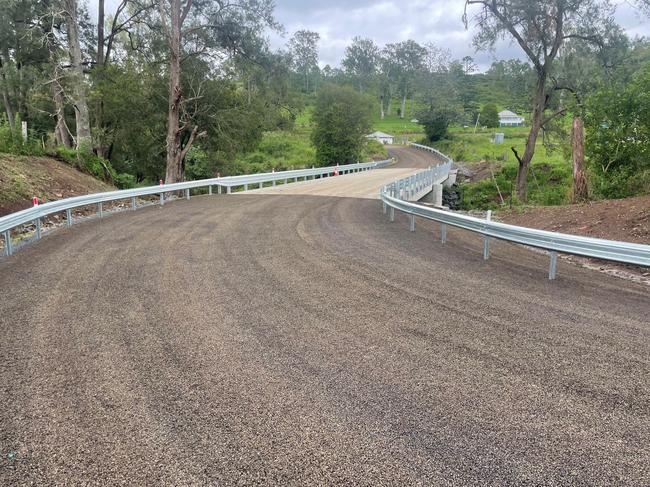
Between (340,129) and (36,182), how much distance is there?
1425 inches

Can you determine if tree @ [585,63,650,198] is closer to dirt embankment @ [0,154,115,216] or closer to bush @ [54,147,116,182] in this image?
dirt embankment @ [0,154,115,216]

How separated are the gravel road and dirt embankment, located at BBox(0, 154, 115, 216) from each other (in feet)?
21.4

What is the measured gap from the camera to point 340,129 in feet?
159

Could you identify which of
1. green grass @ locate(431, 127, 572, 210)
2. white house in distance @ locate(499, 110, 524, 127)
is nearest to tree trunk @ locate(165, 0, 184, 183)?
green grass @ locate(431, 127, 572, 210)

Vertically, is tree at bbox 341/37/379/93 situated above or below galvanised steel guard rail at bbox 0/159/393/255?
above

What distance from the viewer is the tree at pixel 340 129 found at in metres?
48.7

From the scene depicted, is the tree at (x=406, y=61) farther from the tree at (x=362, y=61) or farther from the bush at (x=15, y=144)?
the bush at (x=15, y=144)

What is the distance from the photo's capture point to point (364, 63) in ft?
533

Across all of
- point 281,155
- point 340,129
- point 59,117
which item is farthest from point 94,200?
point 281,155

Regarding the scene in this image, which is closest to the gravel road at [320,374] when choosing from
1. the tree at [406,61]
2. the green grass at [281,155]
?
the green grass at [281,155]

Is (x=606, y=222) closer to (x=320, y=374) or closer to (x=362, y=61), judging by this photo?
(x=320, y=374)

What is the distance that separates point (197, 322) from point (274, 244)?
455cm

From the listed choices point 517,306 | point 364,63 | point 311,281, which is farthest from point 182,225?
point 364,63

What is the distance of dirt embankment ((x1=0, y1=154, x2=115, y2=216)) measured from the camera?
1335 cm
